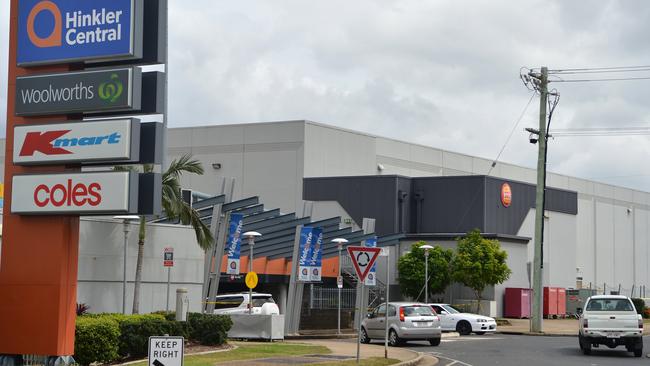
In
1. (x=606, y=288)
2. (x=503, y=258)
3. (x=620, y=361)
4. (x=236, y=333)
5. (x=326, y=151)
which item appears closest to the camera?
(x=620, y=361)

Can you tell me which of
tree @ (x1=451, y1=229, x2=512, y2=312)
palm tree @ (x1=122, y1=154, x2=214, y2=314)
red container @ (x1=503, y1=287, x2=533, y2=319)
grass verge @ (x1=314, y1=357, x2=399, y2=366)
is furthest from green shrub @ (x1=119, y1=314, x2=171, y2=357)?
red container @ (x1=503, y1=287, x2=533, y2=319)

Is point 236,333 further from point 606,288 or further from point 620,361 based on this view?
point 606,288

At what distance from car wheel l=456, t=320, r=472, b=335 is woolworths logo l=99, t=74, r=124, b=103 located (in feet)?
92.8

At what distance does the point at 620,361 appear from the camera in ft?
90.4

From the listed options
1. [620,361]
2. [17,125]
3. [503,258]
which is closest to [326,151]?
[503,258]

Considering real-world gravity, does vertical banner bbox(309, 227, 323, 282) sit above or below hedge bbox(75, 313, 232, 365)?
above

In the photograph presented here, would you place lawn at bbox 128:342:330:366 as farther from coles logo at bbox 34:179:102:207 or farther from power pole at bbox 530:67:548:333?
power pole at bbox 530:67:548:333

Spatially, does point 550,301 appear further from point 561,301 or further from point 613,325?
point 613,325

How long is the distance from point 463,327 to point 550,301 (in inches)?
810

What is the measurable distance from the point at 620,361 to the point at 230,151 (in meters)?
45.0

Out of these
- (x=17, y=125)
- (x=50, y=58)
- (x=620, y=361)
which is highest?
(x=50, y=58)

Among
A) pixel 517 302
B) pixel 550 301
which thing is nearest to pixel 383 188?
pixel 517 302

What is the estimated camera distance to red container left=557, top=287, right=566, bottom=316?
64375mm

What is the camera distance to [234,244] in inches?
1524
